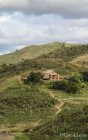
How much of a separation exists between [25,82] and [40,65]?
18786 millimetres

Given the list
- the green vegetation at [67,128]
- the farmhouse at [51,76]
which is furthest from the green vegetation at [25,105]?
the green vegetation at [67,128]

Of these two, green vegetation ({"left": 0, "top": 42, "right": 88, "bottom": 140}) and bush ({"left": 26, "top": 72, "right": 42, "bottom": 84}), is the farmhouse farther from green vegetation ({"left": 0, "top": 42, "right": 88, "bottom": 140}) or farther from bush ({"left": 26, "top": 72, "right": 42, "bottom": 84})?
bush ({"left": 26, "top": 72, "right": 42, "bottom": 84})

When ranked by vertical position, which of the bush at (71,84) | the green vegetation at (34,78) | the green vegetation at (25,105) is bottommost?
the green vegetation at (25,105)

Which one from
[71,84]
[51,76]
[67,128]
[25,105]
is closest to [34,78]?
[51,76]

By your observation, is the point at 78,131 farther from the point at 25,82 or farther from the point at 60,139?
the point at 25,82

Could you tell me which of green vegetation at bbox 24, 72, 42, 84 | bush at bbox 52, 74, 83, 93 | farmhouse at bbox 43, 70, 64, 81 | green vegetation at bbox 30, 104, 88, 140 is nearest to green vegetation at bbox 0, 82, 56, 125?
bush at bbox 52, 74, 83, 93

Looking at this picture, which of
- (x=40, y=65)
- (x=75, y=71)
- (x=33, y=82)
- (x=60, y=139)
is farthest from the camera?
(x=40, y=65)

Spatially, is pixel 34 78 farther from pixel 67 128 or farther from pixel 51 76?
pixel 67 128

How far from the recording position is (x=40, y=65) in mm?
118500

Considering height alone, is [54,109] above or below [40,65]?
below

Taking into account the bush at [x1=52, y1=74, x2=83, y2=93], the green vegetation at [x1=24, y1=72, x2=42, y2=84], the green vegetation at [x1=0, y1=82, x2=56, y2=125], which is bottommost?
the green vegetation at [x1=0, y1=82, x2=56, y2=125]

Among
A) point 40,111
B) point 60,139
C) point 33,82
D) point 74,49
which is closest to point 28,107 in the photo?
point 40,111

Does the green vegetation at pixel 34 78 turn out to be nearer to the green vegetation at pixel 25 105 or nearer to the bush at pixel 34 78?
the bush at pixel 34 78

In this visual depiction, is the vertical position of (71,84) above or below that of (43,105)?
above
